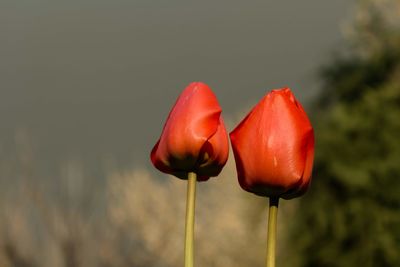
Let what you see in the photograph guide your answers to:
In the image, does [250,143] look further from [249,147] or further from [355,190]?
[355,190]

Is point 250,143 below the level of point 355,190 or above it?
above

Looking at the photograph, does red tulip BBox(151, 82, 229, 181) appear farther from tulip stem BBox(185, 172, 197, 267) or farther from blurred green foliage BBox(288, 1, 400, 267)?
blurred green foliage BBox(288, 1, 400, 267)

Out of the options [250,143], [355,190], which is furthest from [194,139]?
[355,190]

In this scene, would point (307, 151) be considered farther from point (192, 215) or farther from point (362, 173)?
point (362, 173)

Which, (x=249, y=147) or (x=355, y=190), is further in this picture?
(x=355, y=190)

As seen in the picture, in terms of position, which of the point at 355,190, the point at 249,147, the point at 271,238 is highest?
the point at 249,147

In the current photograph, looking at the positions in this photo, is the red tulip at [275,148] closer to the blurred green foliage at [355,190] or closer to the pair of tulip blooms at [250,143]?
the pair of tulip blooms at [250,143]

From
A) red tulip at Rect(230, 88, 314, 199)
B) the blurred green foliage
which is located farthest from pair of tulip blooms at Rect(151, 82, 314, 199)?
the blurred green foliage
